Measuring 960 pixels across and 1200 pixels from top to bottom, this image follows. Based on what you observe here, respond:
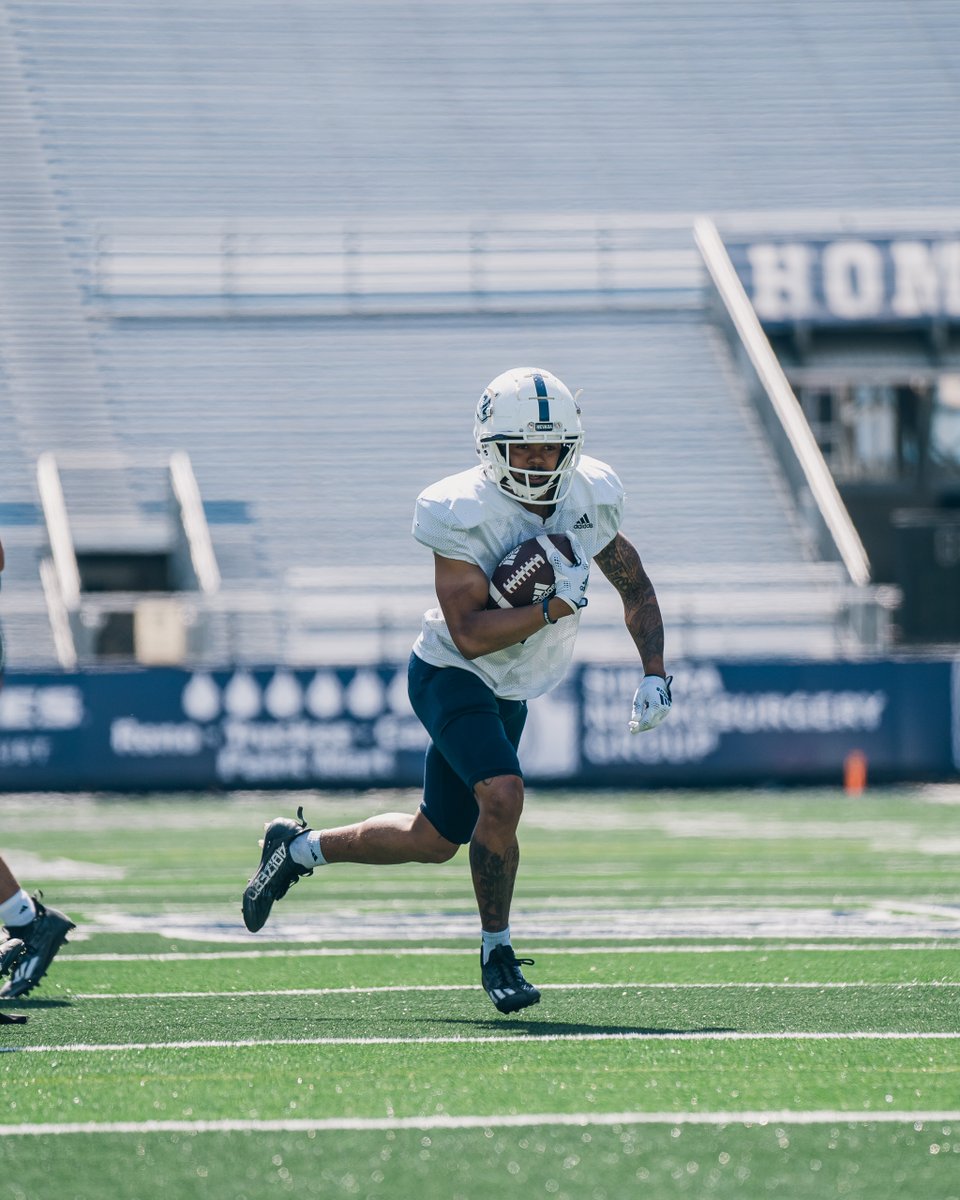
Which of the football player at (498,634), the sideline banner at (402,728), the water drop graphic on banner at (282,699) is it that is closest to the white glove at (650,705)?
the football player at (498,634)

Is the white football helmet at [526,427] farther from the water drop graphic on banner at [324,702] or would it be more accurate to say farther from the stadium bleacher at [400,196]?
the stadium bleacher at [400,196]

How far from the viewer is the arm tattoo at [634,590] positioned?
220 inches

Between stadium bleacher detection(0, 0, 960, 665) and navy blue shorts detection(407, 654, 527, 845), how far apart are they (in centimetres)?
1143

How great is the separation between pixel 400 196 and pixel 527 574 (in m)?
18.6

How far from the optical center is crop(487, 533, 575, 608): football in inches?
201

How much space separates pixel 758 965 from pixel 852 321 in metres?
17.1

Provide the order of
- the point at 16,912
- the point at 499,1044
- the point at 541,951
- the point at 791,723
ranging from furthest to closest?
1. the point at 791,723
2. the point at 541,951
3. the point at 16,912
4. the point at 499,1044

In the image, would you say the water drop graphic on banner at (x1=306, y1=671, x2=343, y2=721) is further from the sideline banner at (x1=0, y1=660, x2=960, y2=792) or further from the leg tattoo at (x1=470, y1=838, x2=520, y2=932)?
the leg tattoo at (x1=470, y1=838, x2=520, y2=932)

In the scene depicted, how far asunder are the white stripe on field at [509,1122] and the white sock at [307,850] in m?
2.08

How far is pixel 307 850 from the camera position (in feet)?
18.9

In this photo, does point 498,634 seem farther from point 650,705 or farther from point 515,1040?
point 515,1040

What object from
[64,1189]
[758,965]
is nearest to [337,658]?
[758,965]

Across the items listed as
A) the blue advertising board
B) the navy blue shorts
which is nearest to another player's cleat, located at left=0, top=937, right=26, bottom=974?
the navy blue shorts

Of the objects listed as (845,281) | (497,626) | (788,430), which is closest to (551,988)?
(497,626)
